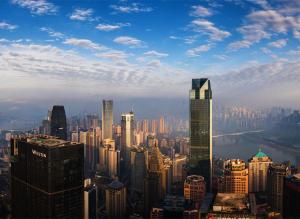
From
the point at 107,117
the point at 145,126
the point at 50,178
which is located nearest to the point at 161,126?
the point at 145,126

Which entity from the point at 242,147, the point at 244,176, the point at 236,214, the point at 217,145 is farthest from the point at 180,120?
the point at 236,214

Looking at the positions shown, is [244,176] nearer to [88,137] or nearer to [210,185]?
[210,185]

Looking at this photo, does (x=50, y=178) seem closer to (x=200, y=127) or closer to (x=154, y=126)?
(x=200, y=127)

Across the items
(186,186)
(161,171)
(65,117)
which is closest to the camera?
(186,186)

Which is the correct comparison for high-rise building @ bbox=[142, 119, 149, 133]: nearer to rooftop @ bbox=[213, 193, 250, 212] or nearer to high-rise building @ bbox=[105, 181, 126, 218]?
high-rise building @ bbox=[105, 181, 126, 218]

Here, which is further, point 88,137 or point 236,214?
point 88,137

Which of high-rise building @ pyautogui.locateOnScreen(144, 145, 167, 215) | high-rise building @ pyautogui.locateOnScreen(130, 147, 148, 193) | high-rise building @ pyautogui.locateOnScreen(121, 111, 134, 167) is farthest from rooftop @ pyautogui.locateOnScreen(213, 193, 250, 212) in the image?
high-rise building @ pyautogui.locateOnScreen(121, 111, 134, 167)

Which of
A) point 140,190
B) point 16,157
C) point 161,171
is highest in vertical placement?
point 16,157
